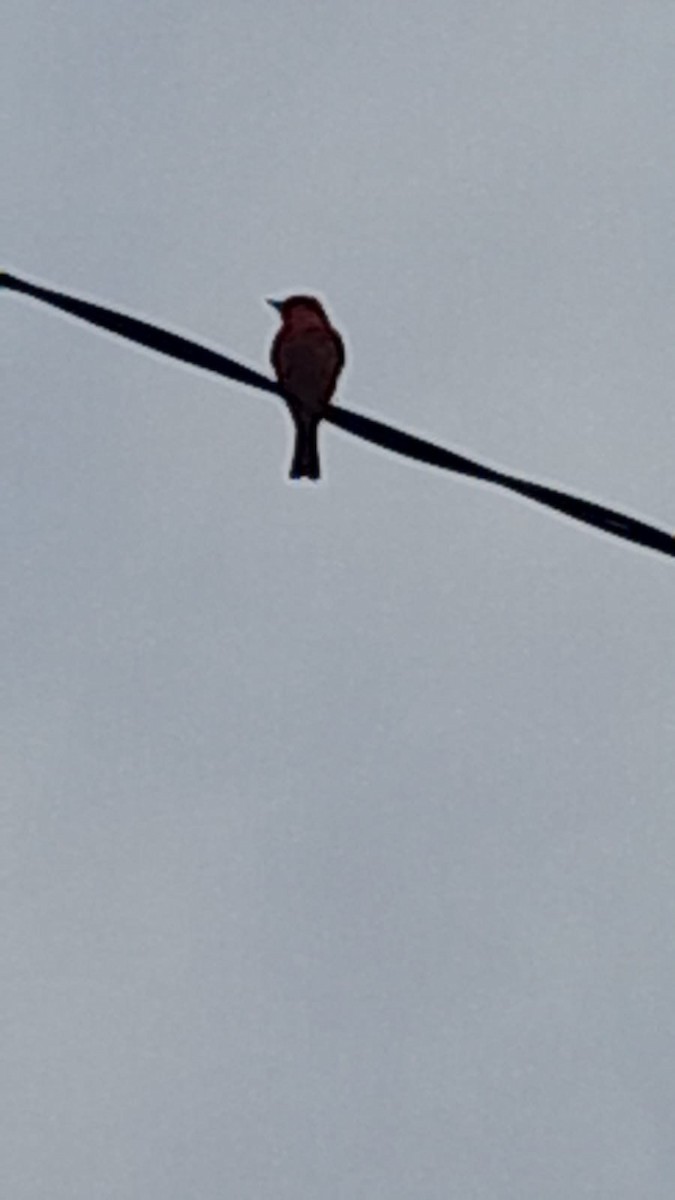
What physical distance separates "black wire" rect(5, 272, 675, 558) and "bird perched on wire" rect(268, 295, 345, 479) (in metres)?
1.29

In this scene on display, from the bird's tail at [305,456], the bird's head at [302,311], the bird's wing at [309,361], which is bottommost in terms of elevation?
the bird's tail at [305,456]

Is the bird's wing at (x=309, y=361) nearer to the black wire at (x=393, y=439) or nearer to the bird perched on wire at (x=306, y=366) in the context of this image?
the bird perched on wire at (x=306, y=366)

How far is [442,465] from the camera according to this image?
957cm

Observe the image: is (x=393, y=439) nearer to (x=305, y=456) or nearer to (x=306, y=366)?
(x=306, y=366)

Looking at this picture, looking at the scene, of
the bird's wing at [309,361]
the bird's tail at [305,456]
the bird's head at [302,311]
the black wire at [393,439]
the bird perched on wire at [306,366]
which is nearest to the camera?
the black wire at [393,439]

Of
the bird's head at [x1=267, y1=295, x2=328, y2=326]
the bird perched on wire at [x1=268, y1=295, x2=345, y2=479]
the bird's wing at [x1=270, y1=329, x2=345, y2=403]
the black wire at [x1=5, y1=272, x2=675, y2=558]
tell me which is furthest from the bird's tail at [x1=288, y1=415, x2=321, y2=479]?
the black wire at [x1=5, y1=272, x2=675, y2=558]

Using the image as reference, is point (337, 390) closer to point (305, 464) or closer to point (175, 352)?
point (305, 464)

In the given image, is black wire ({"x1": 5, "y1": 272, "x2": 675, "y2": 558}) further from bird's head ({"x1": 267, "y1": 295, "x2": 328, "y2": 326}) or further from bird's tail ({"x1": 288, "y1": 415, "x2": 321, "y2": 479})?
bird's head ({"x1": 267, "y1": 295, "x2": 328, "y2": 326})

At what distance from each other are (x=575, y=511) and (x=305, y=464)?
302 centimetres

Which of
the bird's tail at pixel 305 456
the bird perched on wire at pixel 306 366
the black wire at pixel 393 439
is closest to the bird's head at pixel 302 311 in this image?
the bird perched on wire at pixel 306 366

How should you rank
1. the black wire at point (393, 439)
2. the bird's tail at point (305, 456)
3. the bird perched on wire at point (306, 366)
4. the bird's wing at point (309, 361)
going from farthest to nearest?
1. the bird's tail at point (305, 456)
2. the bird's wing at point (309, 361)
3. the bird perched on wire at point (306, 366)
4. the black wire at point (393, 439)

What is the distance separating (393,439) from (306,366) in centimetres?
209

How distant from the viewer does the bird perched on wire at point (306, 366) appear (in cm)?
1134

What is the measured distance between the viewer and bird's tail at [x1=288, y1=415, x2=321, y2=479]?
11969 mm
